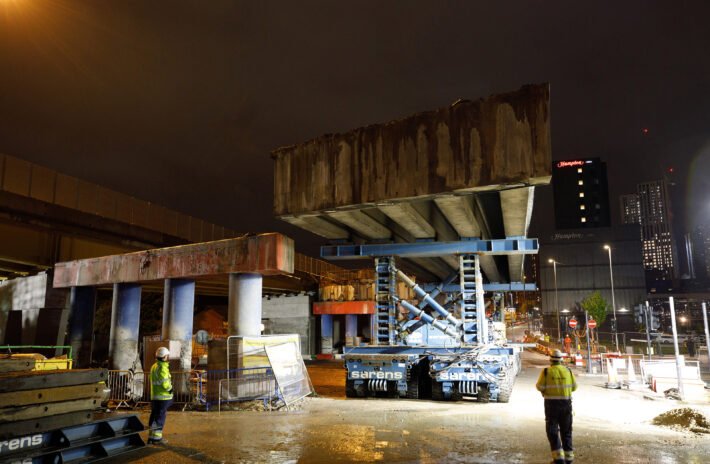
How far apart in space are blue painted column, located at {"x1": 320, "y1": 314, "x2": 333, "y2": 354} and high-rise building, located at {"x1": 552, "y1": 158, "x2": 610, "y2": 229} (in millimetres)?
88621

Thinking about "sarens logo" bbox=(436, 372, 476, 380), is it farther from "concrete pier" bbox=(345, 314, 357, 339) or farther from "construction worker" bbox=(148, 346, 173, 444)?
"concrete pier" bbox=(345, 314, 357, 339)

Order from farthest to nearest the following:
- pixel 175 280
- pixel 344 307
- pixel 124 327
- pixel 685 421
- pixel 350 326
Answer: pixel 350 326, pixel 344 307, pixel 124 327, pixel 175 280, pixel 685 421

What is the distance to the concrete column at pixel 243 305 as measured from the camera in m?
14.6

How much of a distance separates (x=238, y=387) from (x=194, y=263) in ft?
16.0

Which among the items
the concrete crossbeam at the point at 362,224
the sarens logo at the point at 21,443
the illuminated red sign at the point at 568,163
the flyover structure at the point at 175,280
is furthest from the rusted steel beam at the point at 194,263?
the illuminated red sign at the point at 568,163

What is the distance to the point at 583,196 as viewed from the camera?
114125 millimetres

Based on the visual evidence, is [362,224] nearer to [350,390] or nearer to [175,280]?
[350,390]

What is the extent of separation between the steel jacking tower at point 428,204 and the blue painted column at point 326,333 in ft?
91.7

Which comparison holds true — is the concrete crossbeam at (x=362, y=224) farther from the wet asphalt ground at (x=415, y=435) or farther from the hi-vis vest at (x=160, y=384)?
the hi-vis vest at (x=160, y=384)

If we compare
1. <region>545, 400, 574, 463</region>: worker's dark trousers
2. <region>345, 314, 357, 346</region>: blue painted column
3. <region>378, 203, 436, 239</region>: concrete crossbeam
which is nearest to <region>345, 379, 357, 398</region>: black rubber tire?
<region>378, 203, 436, 239</region>: concrete crossbeam

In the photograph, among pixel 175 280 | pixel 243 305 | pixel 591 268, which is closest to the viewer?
pixel 243 305

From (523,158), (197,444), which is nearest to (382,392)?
(197,444)

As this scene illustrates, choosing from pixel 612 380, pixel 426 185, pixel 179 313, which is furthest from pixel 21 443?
pixel 612 380

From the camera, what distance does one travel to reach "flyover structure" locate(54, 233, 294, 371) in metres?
14.1
